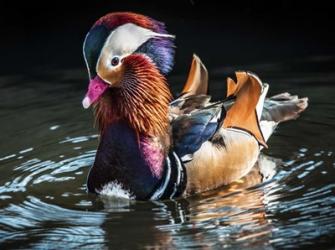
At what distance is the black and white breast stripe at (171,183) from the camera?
17.7 ft

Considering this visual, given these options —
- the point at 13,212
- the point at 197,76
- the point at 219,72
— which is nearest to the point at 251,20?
the point at 219,72

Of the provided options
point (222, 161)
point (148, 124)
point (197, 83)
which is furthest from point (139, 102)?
point (197, 83)

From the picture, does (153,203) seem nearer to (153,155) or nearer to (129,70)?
(153,155)

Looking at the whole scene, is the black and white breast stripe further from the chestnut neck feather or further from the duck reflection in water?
the chestnut neck feather

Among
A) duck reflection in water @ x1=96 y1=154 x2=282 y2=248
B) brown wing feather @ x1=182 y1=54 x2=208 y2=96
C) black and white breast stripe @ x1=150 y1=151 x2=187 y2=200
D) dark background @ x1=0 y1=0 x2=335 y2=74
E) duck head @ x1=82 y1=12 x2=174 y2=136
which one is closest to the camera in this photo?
duck reflection in water @ x1=96 y1=154 x2=282 y2=248

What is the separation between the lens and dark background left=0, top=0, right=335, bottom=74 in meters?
8.22

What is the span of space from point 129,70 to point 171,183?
0.66 m

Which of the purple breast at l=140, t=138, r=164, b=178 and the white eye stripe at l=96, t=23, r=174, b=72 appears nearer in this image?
the white eye stripe at l=96, t=23, r=174, b=72

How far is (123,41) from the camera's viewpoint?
5262 mm

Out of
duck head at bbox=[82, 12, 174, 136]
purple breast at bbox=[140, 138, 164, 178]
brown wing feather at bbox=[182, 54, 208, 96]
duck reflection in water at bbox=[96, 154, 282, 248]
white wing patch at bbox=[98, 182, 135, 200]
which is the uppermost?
duck head at bbox=[82, 12, 174, 136]

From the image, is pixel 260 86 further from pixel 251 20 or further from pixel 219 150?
pixel 251 20

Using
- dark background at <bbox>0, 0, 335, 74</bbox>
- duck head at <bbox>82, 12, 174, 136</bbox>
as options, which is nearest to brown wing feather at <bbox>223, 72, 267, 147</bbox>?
duck head at <bbox>82, 12, 174, 136</bbox>

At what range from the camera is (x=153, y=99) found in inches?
219

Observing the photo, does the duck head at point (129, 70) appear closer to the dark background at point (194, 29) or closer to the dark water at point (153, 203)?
the dark water at point (153, 203)
